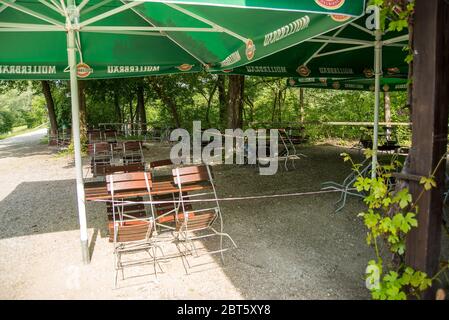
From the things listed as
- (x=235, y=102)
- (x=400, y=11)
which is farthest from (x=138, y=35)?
(x=235, y=102)

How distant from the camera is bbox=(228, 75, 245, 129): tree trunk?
35.8 ft

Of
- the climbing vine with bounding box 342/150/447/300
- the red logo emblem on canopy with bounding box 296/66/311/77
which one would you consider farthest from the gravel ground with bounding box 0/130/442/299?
the red logo emblem on canopy with bounding box 296/66/311/77

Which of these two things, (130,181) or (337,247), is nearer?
(130,181)

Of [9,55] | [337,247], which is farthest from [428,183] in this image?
[9,55]

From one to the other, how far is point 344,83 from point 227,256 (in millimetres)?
8709

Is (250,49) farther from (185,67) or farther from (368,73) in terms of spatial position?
(368,73)

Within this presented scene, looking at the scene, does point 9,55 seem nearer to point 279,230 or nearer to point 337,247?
point 279,230

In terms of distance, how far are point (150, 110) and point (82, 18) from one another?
100 ft

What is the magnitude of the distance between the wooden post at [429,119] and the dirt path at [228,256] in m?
0.96

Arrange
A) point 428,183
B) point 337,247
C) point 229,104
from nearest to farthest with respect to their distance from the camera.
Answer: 1. point 428,183
2. point 337,247
3. point 229,104

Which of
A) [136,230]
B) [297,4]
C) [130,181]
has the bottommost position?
[136,230]

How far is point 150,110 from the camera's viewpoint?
3531cm

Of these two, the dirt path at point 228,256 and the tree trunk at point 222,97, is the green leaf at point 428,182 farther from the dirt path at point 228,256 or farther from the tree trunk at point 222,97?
the tree trunk at point 222,97

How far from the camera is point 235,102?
11.0m
